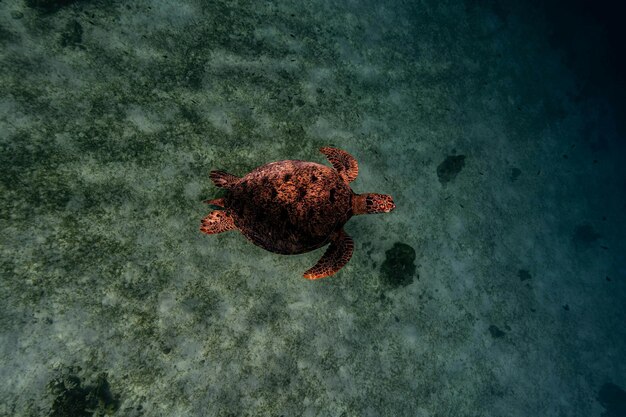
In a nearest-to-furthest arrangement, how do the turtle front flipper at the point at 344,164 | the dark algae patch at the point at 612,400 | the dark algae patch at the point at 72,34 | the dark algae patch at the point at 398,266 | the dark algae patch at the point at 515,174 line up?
the turtle front flipper at the point at 344,164 < the dark algae patch at the point at 72,34 < the dark algae patch at the point at 398,266 < the dark algae patch at the point at 612,400 < the dark algae patch at the point at 515,174

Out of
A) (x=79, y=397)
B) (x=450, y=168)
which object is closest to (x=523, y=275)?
(x=450, y=168)

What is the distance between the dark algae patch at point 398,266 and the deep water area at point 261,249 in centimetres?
4

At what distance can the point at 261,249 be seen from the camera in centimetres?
428

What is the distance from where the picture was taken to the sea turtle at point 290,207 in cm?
285

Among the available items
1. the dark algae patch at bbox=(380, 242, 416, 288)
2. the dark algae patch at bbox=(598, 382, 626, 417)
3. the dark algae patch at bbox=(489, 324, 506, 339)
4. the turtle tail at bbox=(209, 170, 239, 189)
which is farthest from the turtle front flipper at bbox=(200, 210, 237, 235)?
the dark algae patch at bbox=(598, 382, 626, 417)

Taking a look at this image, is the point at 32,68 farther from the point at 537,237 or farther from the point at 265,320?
the point at 537,237

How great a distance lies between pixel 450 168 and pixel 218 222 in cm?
530

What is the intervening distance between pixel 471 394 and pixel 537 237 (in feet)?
14.8

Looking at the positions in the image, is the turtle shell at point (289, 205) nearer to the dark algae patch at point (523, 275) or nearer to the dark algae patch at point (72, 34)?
the dark algae patch at point (72, 34)

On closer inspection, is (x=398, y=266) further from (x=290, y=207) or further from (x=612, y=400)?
(x=612, y=400)

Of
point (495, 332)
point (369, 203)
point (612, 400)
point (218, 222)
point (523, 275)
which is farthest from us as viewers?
point (612, 400)

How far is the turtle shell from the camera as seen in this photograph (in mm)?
2846

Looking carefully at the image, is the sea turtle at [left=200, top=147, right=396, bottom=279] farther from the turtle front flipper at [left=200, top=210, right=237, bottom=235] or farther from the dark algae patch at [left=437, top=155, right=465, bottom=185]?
the dark algae patch at [left=437, top=155, right=465, bottom=185]

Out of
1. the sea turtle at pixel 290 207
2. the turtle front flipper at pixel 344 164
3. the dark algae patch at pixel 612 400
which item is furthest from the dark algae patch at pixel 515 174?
the sea turtle at pixel 290 207
